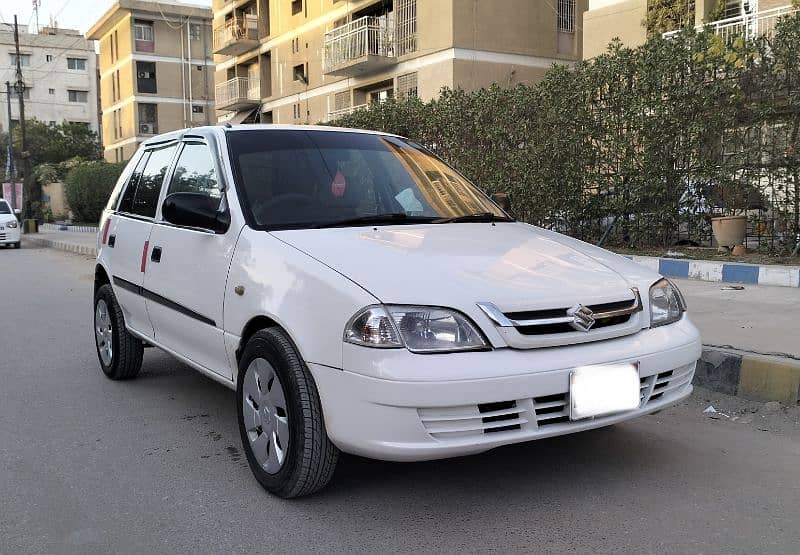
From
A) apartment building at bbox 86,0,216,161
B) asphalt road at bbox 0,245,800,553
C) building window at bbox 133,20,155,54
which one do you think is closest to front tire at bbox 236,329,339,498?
asphalt road at bbox 0,245,800,553

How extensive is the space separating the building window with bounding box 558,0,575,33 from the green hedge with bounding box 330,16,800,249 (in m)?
14.8

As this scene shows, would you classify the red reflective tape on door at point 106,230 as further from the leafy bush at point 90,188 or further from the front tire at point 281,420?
the leafy bush at point 90,188

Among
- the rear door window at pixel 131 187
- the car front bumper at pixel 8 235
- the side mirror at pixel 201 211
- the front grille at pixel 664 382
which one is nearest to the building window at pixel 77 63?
the car front bumper at pixel 8 235

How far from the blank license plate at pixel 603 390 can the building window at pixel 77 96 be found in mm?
71567

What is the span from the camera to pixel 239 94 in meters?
38.6

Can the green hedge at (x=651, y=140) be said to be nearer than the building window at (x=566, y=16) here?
Yes

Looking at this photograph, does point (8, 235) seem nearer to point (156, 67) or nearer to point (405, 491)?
point (405, 491)

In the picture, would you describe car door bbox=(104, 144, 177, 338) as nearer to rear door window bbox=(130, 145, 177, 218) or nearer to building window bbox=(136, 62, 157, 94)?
rear door window bbox=(130, 145, 177, 218)

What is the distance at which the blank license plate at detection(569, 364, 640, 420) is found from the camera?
9.91 ft

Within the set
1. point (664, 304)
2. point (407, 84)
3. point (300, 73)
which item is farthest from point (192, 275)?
point (300, 73)

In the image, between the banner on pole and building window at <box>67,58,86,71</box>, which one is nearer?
the banner on pole

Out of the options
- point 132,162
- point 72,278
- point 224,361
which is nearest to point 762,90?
point 132,162

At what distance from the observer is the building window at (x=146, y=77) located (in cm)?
4806

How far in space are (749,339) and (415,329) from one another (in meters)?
3.81
